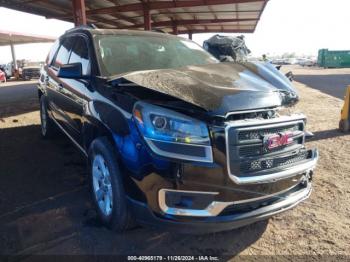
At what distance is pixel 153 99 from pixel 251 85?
918 millimetres

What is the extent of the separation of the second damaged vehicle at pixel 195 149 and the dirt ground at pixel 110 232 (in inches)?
10.7

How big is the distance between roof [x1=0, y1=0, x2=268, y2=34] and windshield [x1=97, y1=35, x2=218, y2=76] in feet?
33.1

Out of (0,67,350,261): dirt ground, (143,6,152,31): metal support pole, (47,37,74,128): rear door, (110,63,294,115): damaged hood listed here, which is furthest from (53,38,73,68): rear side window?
(143,6,152,31): metal support pole

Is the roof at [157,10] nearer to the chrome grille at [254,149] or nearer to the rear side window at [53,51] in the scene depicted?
the rear side window at [53,51]

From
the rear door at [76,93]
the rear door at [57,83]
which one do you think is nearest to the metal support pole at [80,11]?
the rear door at [57,83]

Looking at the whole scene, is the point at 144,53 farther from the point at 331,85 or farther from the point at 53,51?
the point at 331,85

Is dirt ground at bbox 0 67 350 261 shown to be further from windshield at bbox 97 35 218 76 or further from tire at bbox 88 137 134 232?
windshield at bbox 97 35 218 76

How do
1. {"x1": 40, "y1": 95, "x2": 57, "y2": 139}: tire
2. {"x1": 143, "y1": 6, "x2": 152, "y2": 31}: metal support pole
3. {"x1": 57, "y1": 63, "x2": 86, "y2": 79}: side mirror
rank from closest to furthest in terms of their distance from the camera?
{"x1": 57, "y1": 63, "x2": 86, "y2": 79}: side mirror → {"x1": 40, "y1": 95, "x2": 57, "y2": 139}: tire → {"x1": 143, "y1": 6, "x2": 152, "y2": 31}: metal support pole

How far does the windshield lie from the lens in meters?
3.93

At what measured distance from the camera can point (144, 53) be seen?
4.29m

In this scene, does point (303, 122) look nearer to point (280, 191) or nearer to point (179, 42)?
point (280, 191)

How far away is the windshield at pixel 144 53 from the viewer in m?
3.93

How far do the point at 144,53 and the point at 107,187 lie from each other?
1.79 meters

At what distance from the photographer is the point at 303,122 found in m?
3.19
